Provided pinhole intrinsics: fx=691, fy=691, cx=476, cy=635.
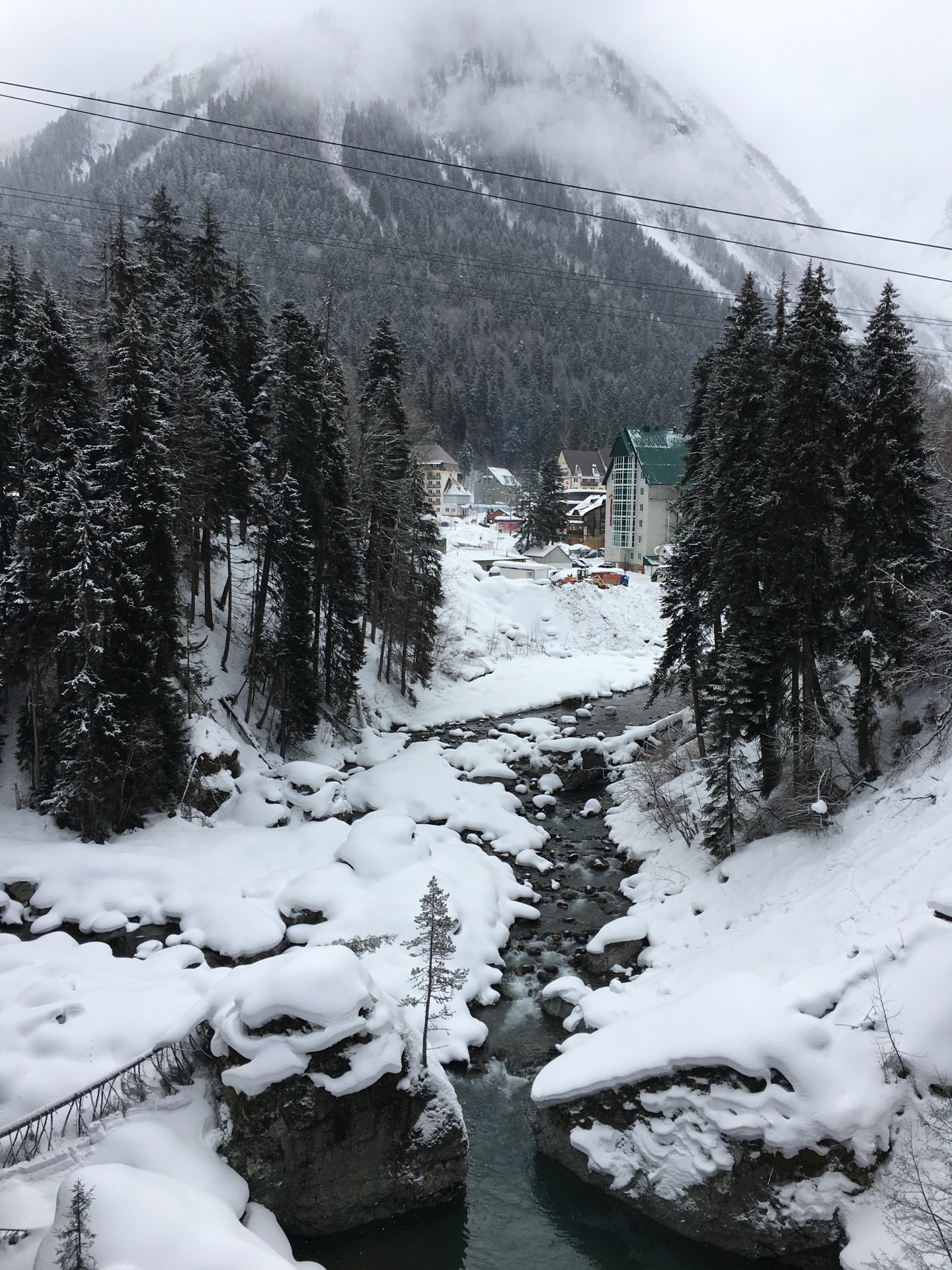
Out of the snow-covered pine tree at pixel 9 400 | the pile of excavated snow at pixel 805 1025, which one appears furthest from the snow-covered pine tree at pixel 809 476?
the snow-covered pine tree at pixel 9 400

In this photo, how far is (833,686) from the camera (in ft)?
65.5

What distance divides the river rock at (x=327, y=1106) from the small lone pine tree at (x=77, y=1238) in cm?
297

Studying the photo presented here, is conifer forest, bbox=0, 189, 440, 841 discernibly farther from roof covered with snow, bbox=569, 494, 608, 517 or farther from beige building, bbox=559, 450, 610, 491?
beige building, bbox=559, 450, 610, 491

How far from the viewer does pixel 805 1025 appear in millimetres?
11188

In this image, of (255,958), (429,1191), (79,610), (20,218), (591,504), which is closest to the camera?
(429,1191)

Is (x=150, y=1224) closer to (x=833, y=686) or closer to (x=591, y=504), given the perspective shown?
(x=833, y=686)

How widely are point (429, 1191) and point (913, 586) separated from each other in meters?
16.4

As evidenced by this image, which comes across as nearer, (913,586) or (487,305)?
(913,586)

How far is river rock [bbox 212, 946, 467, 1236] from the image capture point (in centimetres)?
1080

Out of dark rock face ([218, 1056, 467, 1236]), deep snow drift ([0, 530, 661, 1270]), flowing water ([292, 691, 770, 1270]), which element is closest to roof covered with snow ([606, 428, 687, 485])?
deep snow drift ([0, 530, 661, 1270])

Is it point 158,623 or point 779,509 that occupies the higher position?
point 779,509

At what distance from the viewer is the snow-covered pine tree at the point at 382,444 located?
3425cm

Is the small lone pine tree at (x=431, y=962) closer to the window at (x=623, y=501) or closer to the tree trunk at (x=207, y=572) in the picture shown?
the tree trunk at (x=207, y=572)

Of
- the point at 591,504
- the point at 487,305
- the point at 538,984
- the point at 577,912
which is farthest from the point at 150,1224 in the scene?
the point at 487,305
